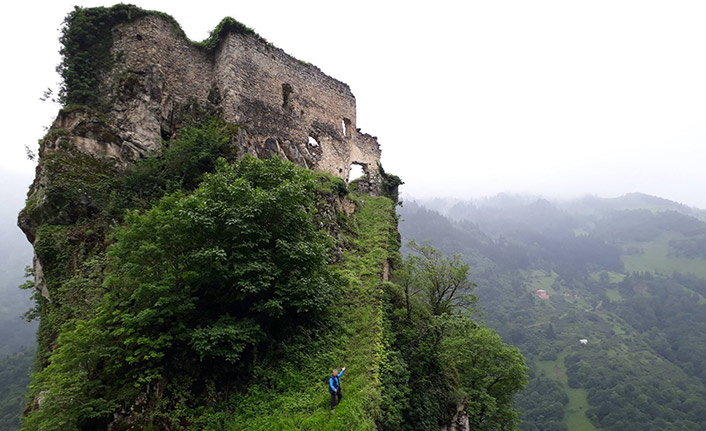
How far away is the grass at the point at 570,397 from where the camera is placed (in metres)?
76.8

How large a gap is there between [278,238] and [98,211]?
23.8 feet

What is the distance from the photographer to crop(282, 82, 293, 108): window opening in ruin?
764 inches

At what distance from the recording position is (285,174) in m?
10.8

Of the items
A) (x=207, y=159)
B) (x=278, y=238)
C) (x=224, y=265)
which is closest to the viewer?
(x=224, y=265)

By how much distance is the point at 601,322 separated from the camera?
129m

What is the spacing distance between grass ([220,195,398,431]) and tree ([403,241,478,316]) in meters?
2.25

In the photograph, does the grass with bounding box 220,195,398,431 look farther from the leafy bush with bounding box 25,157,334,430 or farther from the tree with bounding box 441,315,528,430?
the tree with bounding box 441,315,528,430

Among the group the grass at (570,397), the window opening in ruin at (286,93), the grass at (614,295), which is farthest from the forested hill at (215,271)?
the grass at (614,295)

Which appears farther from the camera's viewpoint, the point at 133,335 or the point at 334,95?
the point at 334,95

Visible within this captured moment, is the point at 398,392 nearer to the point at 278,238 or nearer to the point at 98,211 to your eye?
the point at 278,238

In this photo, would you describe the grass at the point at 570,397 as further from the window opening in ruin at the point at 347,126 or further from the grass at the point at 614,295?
the window opening in ruin at the point at 347,126

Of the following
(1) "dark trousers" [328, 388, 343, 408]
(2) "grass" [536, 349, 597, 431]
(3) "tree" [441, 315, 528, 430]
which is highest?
(1) "dark trousers" [328, 388, 343, 408]

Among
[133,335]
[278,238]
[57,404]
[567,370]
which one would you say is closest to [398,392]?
[278,238]

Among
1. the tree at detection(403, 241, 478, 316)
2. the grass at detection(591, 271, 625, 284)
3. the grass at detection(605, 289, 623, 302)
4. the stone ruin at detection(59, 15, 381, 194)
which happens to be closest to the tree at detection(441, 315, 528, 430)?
the tree at detection(403, 241, 478, 316)
